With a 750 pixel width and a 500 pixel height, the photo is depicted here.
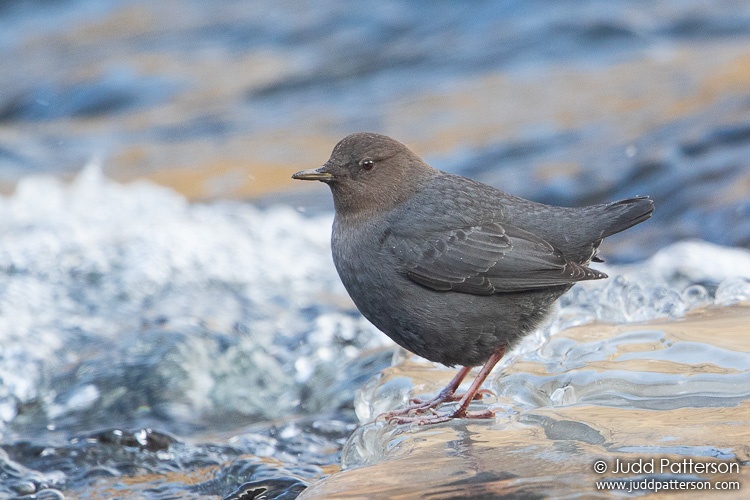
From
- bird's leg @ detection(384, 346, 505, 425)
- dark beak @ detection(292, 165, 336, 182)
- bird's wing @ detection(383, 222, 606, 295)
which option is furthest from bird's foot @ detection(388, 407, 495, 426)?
dark beak @ detection(292, 165, 336, 182)

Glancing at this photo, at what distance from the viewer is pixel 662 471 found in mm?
2848

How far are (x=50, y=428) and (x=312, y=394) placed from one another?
1.37 meters

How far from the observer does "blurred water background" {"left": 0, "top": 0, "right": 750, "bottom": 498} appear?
5027 millimetres

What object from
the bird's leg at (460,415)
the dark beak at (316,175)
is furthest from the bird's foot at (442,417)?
the dark beak at (316,175)

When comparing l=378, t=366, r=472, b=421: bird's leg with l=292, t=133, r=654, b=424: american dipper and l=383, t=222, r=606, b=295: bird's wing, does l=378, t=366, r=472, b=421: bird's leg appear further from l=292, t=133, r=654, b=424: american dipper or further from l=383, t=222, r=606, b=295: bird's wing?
l=383, t=222, r=606, b=295: bird's wing

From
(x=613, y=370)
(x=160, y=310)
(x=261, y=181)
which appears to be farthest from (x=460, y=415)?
(x=261, y=181)

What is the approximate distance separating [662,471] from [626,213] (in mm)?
1345

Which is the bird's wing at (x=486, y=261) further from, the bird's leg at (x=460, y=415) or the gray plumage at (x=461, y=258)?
the bird's leg at (x=460, y=415)

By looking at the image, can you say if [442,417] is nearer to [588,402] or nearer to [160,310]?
[588,402]

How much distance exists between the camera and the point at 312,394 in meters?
5.39

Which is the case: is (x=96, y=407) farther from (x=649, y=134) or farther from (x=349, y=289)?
(x=649, y=134)

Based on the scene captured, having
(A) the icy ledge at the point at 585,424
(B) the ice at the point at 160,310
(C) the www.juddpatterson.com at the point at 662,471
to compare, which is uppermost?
(B) the ice at the point at 160,310

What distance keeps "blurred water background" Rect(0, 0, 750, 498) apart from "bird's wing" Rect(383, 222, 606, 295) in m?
0.70

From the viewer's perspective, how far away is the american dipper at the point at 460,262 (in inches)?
155
